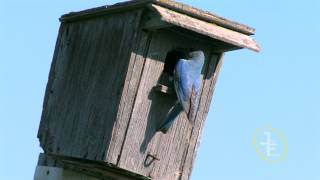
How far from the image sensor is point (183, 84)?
10555 mm

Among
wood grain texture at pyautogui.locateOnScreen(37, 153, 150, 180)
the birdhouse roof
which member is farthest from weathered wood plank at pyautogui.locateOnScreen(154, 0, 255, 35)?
wood grain texture at pyautogui.locateOnScreen(37, 153, 150, 180)

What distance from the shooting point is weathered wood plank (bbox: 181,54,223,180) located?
35.9 ft

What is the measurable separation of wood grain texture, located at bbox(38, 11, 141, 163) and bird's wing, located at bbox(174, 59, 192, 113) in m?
0.43

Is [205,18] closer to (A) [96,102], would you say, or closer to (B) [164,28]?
(B) [164,28]

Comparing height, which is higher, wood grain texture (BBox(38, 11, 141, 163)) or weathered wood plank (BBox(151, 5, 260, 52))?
weathered wood plank (BBox(151, 5, 260, 52))

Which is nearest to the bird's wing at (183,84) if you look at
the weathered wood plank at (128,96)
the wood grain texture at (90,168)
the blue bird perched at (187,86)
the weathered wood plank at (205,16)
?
the blue bird perched at (187,86)

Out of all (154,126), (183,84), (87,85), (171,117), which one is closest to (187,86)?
(183,84)

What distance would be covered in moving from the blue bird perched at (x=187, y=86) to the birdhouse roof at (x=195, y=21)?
0.81 feet

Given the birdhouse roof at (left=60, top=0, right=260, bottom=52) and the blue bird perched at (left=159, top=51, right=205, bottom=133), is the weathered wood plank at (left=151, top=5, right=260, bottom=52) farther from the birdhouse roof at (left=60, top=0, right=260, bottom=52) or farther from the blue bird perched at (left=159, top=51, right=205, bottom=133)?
the blue bird perched at (left=159, top=51, right=205, bottom=133)

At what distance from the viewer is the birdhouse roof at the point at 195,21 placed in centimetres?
1041

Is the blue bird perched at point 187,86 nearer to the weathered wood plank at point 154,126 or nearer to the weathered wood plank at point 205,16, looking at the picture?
the weathered wood plank at point 154,126

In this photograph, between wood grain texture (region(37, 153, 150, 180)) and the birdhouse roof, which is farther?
wood grain texture (region(37, 153, 150, 180))

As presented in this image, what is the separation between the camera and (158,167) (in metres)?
10.8

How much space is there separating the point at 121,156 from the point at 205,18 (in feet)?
4.45
